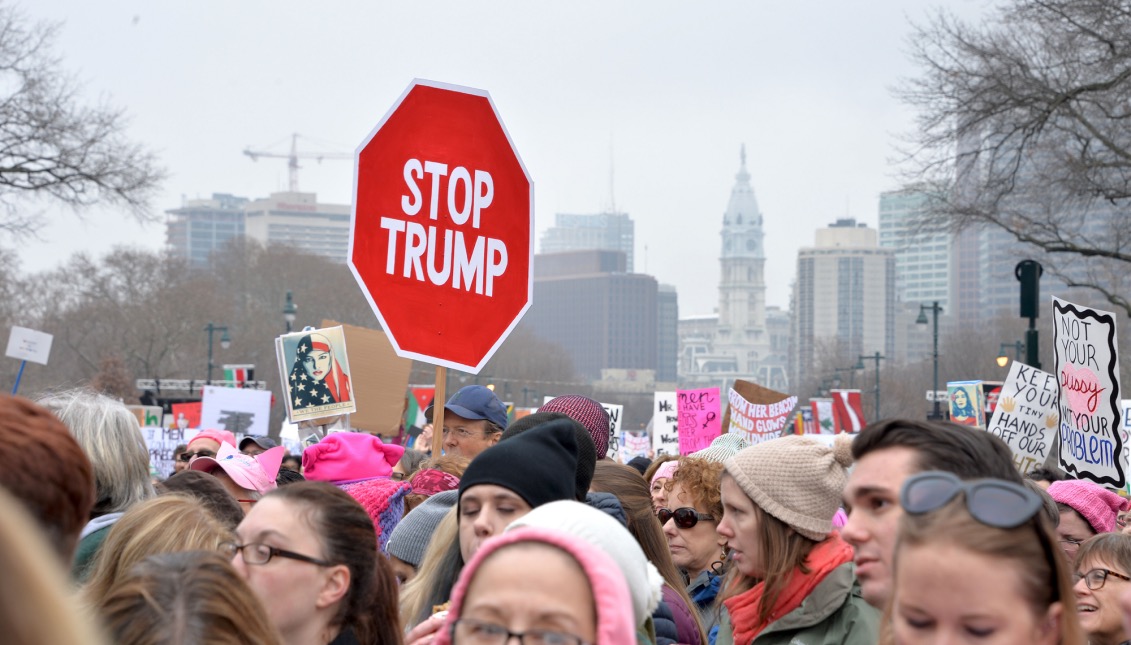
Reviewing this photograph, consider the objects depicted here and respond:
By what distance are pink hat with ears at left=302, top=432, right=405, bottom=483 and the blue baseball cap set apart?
1.46ft

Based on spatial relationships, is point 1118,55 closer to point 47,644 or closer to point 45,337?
point 45,337

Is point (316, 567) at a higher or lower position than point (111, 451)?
lower

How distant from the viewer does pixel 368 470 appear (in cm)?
655

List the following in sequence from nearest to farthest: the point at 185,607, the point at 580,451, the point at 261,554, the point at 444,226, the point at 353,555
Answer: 1. the point at 185,607
2. the point at 261,554
3. the point at 353,555
4. the point at 580,451
5. the point at 444,226

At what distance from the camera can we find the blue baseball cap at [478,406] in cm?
648

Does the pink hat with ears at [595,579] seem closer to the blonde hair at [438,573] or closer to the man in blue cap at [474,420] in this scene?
the blonde hair at [438,573]

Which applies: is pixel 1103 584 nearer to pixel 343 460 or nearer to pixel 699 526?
pixel 699 526

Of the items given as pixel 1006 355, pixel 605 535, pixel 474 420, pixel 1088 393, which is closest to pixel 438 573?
pixel 605 535

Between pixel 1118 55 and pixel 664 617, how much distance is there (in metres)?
13.7

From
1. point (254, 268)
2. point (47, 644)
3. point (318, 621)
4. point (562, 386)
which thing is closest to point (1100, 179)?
point (318, 621)

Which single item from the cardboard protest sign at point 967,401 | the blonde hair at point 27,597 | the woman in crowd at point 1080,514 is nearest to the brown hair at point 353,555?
the blonde hair at point 27,597

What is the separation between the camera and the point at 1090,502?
6773 millimetres

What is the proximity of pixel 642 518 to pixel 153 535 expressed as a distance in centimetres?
222

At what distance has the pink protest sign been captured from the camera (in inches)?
630
